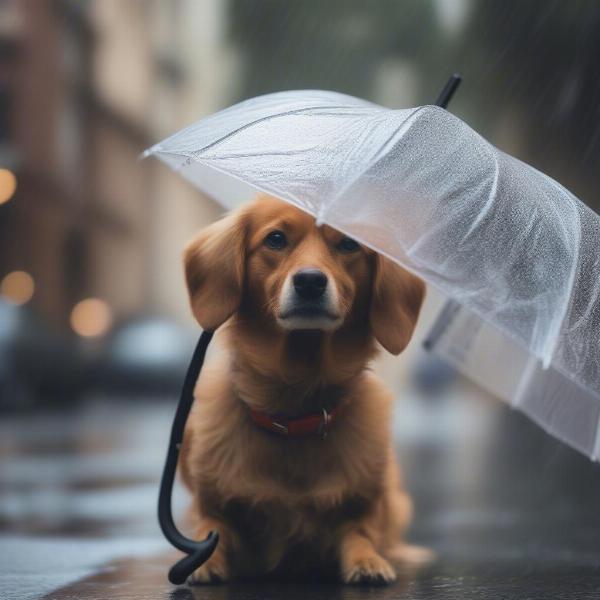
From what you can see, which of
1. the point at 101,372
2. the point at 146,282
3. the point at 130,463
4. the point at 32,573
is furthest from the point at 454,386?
the point at 32,573

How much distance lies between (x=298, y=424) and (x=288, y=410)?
8 centimetres

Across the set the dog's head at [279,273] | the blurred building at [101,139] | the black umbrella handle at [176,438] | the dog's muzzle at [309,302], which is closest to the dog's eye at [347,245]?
the dog's head at [279,273]

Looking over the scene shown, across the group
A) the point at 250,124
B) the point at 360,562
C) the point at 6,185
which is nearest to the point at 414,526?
the point at 360,562

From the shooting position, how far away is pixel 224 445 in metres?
3.79

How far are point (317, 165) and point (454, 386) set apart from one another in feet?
74.8

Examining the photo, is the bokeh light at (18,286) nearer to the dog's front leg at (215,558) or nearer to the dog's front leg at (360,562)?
the dog's front leg at (215,558)

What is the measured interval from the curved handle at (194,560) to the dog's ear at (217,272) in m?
0.65

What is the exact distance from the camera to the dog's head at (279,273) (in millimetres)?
3676

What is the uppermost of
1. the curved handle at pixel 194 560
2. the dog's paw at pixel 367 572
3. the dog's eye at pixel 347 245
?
the dog's eye at pixel 347 245

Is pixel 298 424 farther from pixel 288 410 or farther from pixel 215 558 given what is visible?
Result: pixel 215 558

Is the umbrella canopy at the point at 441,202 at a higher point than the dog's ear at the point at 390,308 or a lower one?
higher

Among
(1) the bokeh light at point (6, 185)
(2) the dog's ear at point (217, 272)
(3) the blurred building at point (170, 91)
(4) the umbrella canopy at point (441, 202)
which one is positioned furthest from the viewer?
(1) the bokeh light at point (6, 185)

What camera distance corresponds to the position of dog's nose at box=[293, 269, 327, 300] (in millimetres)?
3447

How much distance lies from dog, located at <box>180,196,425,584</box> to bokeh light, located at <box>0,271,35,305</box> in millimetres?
22664
